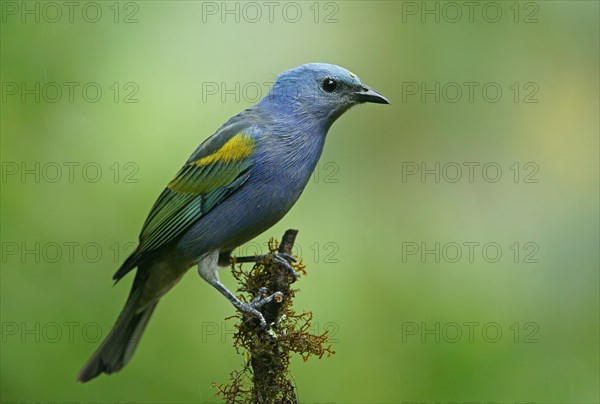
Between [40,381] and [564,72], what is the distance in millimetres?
4974

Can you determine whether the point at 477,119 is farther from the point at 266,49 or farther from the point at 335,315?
the point at 335,315

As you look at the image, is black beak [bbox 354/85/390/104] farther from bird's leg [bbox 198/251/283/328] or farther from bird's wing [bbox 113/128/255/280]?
bird's leg [bbox 198/251/283/328]

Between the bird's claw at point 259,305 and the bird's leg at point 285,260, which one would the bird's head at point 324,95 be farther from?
the bird's claw at point 259,305

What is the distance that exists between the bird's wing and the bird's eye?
0.58 meters

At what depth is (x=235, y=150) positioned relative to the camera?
19.1 feet

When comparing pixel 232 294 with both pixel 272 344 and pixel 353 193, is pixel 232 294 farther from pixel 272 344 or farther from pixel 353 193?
pixel 353 193

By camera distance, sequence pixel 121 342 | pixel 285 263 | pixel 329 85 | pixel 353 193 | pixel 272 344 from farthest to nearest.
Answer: pixel 353 193 < pixel 121 342 < pixel 329 85 < pixel 285 263 < pixel 272 344

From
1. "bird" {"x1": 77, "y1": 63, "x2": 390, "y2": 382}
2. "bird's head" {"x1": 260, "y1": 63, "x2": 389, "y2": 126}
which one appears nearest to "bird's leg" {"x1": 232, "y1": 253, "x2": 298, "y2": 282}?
"bird" {"x1": 77, "y1": 63, "x2": 390, "y2": 382}

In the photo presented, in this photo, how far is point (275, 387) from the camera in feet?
14.3

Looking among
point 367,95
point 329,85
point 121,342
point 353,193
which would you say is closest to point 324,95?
point 329,85

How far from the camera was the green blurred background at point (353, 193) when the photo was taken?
21.1ft

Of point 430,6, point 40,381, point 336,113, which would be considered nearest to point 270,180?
point 336,113

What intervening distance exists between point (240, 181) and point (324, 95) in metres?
0.77

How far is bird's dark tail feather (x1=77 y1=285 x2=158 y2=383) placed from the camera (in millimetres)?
6133
